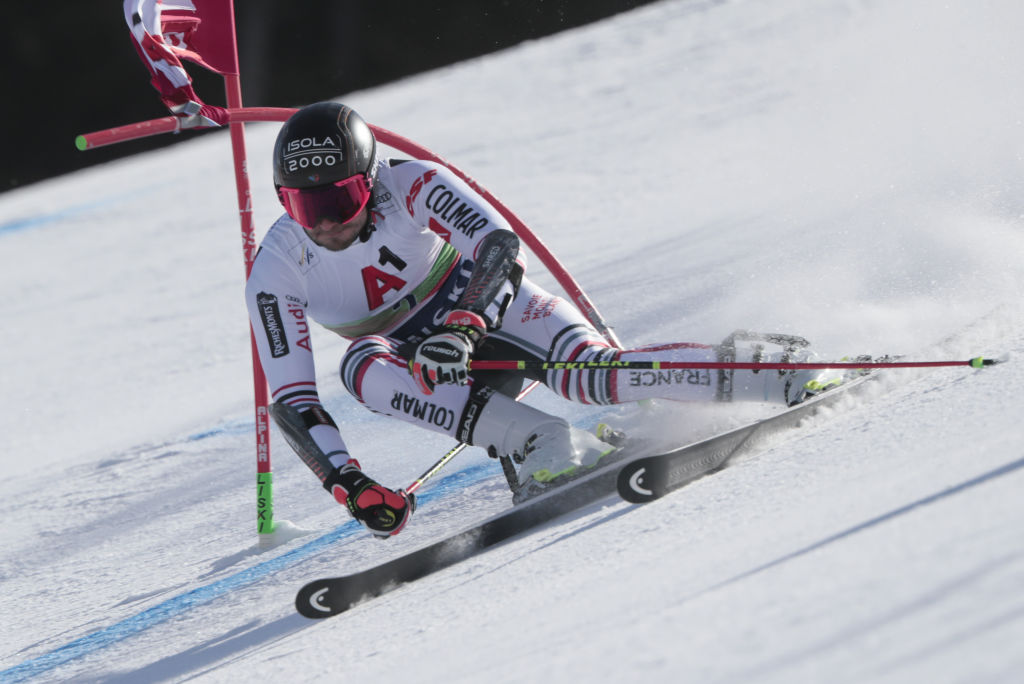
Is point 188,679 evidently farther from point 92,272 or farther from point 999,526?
point 92,272

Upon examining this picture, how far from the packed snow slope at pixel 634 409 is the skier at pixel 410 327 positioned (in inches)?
9.0

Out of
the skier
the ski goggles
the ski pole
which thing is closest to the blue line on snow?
the skier

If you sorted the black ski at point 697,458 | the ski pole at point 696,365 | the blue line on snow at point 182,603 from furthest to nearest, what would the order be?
the blue line on snow at point 182,603, the ski pole at point 696,365, the black ski at point 697,458

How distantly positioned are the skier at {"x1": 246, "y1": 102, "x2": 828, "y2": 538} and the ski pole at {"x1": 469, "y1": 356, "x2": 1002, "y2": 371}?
0.10 ft

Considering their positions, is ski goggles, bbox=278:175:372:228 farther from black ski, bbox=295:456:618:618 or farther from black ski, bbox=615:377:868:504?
black ski, bbox=615:377:868:504

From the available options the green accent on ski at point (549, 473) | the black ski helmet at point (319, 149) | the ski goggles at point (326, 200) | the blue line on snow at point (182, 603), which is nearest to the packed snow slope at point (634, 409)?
the blue line on snow at point (182, 603)

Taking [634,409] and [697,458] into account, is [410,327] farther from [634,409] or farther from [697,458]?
[697,458]

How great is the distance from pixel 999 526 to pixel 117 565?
10.3 ft

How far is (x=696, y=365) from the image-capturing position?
9.61 ft

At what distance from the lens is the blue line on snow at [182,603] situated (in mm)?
3004

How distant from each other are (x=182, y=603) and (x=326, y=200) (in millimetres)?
1338

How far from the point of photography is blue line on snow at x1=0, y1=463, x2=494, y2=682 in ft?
9.86

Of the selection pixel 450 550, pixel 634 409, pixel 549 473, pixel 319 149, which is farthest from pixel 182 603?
pixel 634 409

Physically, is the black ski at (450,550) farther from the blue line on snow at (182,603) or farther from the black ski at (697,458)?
the blue line on snow at (182,603)
